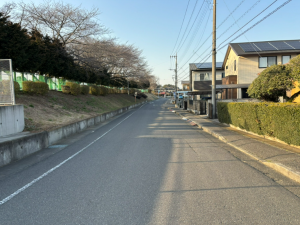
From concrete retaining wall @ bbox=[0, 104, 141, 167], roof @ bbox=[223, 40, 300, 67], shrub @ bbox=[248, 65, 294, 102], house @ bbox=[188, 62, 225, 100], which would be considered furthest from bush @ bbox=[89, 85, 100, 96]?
shrub @ bbox=[248, 65, 294, 102]

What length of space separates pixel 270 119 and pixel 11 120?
35.3 feet

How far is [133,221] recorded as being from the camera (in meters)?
3.59

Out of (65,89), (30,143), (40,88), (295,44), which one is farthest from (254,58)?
(30,143)

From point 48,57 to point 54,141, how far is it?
1574cm

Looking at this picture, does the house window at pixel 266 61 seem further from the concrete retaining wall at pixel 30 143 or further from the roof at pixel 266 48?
the concrete retaining wall at pixel 30 143

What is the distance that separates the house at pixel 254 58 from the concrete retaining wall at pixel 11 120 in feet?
71.5

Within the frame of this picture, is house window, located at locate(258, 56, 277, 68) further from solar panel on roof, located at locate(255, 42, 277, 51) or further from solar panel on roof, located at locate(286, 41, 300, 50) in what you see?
solar panel on roof, located at locate(286, 41, 300, 50)

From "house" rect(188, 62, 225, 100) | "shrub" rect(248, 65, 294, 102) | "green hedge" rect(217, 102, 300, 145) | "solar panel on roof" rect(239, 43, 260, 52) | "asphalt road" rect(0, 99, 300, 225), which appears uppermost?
"solar panel on roof" rect(239, 43, 260, 52)

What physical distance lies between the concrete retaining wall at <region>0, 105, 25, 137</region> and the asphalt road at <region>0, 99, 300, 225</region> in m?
2.70

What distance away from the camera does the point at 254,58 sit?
1040 inches

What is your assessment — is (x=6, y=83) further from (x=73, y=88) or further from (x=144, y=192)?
(x=73, y=88)

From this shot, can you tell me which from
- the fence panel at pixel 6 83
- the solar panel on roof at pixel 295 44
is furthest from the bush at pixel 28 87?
the solar panel on roof at pixel 295 44

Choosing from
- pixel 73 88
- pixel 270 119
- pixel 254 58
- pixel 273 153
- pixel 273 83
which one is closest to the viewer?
pixel 273 153

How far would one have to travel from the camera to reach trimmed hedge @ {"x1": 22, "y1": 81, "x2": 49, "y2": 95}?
18.5m
